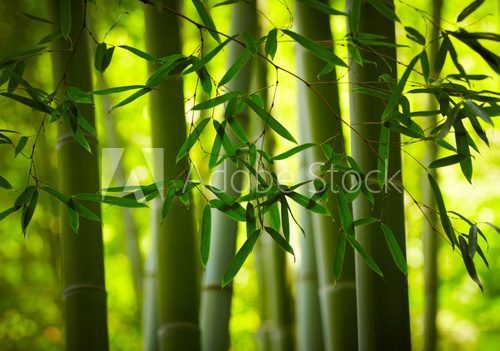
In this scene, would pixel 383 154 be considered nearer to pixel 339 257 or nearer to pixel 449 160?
pixel 449 160

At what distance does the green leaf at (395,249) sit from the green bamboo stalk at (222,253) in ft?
2.65

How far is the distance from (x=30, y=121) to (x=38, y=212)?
0.78 meters

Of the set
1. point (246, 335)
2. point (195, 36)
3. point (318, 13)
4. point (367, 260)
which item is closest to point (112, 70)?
point (195, 36)

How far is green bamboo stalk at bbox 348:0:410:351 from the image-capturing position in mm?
1723

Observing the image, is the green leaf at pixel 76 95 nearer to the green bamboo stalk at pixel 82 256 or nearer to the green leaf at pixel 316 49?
the green bamboo stalk at pixel 82 256

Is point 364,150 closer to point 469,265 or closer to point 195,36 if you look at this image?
point 469,265

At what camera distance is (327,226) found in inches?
85.0

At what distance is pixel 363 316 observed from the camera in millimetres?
1745

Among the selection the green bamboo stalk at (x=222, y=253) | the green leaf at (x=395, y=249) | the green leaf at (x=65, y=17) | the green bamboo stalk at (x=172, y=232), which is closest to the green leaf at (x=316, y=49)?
the green leaf at (x=395, y=249)

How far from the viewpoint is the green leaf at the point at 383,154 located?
1652mm

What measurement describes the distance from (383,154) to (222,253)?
0.88m

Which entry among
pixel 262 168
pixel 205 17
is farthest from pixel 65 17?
pixel 262 168

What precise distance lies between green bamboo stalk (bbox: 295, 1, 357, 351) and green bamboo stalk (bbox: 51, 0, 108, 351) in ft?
2.31

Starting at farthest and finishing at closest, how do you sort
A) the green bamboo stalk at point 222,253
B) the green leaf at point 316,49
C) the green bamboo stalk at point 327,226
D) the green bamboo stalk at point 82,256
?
the green bamboo stalk at point 222,253, the green bamboo stalk at point 327,226, the green bamboo stalk at point 82,256, the green leaf at point 316,49
